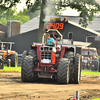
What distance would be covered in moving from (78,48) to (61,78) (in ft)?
65.6

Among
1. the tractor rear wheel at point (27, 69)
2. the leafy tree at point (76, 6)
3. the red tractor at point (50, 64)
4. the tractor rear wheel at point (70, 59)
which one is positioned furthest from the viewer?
the leafy tree at point (76, 6)

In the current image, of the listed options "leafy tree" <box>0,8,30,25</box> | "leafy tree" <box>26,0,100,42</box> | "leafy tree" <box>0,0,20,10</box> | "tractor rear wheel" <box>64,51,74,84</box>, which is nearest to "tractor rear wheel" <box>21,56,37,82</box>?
"tractor rear wheel" <box>64,51,74,84</box>

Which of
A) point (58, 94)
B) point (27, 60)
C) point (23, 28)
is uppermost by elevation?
point (23, 28)

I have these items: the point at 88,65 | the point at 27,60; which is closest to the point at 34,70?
the point at 27,60

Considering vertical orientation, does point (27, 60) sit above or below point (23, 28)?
below

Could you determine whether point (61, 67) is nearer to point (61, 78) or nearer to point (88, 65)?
point (61, 78)

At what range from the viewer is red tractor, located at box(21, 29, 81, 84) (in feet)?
46.0

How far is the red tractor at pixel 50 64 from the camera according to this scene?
551 inches

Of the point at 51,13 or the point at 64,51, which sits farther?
the point at 51,13

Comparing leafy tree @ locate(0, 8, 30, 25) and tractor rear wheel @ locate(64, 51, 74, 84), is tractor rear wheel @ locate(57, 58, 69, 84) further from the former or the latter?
leafy tree @ locate(0, 8, 30, 25)

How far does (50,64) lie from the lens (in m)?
14.5

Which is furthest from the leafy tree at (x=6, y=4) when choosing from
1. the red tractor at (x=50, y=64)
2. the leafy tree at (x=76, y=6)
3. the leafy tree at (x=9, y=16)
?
the leafy tree at (x=9, y=16)

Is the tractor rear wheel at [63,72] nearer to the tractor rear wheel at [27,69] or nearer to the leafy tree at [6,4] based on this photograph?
the tractor rear wheel at [27,69]

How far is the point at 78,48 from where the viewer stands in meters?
33.8
